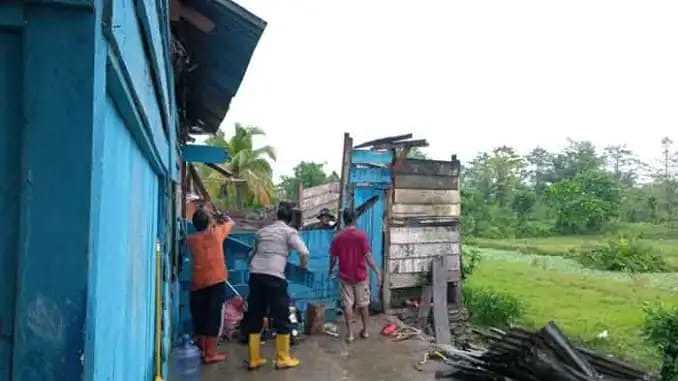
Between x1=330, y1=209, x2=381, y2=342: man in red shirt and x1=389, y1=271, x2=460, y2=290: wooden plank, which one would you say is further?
x1=389, y1=271, x2=460, y2=290: wooden plank

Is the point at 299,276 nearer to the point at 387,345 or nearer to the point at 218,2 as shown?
the point at 387,345

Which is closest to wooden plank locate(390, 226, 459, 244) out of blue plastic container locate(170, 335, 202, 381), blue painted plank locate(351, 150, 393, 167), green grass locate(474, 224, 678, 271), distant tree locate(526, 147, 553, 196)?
blue painted plank locate(351, 150, 393, 167)

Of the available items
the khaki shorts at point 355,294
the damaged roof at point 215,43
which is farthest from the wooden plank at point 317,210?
the damaged roof at point 215,43

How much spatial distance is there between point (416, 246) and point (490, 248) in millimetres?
24715

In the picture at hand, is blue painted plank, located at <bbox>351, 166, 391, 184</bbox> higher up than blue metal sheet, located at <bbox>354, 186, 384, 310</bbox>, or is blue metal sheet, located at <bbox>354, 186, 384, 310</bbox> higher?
blue painted plank, located at <bbox>351, 166, 391, 184</bbox>

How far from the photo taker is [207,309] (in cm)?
646

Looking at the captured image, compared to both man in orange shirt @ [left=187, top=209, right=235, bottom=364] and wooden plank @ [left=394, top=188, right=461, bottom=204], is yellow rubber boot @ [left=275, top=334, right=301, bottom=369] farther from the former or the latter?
wooden plank @ [left=394, top=188, right=461, bottom=204]

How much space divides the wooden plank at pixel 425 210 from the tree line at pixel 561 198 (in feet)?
96.2

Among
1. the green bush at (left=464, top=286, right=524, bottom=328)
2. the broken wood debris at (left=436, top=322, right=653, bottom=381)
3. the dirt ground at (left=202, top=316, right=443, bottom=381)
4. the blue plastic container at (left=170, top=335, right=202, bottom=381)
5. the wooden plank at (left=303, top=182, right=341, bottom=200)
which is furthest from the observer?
the green bush at (left=464, top=286, right=524, bottom=328)

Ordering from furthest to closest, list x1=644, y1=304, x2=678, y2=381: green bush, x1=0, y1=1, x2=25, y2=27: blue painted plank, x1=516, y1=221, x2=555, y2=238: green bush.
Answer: x1=516, y1=221, x2=555, y2=238: green bush, x1=644, y1=304, x2=678, y2=381: green bush, x1=0, y1=1, x2=25, y2=27: blue painted plank

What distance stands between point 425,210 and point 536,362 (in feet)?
14.2

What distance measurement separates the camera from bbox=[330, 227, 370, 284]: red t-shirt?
7711mm

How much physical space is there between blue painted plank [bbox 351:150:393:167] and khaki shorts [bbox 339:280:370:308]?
2.19m

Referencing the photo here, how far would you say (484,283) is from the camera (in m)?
20.0
